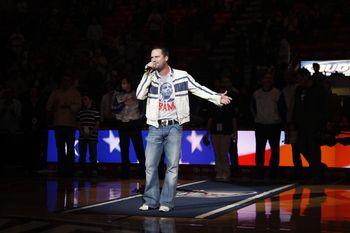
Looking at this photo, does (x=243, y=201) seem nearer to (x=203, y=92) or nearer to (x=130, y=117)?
(x=203, y=92)

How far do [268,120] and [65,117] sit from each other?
4.27m

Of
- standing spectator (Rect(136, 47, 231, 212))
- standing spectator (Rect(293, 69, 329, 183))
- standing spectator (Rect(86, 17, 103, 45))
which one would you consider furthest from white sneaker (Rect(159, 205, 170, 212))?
standing spectator (Rect(86, 17, 103, 45))

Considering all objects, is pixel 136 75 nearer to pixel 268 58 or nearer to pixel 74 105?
pixel 268 58

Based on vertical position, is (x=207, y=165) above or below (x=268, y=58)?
below

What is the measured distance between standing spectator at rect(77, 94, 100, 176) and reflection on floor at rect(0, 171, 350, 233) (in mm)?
1949

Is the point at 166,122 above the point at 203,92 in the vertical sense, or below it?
below

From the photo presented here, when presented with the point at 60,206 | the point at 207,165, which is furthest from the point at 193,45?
the point at 60,206

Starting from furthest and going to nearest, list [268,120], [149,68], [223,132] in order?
[223,132] < [268,120] < [149,68]

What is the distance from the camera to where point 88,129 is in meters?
14.5

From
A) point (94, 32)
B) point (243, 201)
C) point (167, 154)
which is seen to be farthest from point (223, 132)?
point (94, 32)

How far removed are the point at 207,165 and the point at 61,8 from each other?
14.1 metres

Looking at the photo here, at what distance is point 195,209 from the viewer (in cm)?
934

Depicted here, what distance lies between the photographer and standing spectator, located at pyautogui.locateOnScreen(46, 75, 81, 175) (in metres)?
14.5

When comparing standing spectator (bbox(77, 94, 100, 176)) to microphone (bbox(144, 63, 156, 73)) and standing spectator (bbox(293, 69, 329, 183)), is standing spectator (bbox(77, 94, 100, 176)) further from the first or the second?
microphone (bbox(144, 63, 156, 73))
